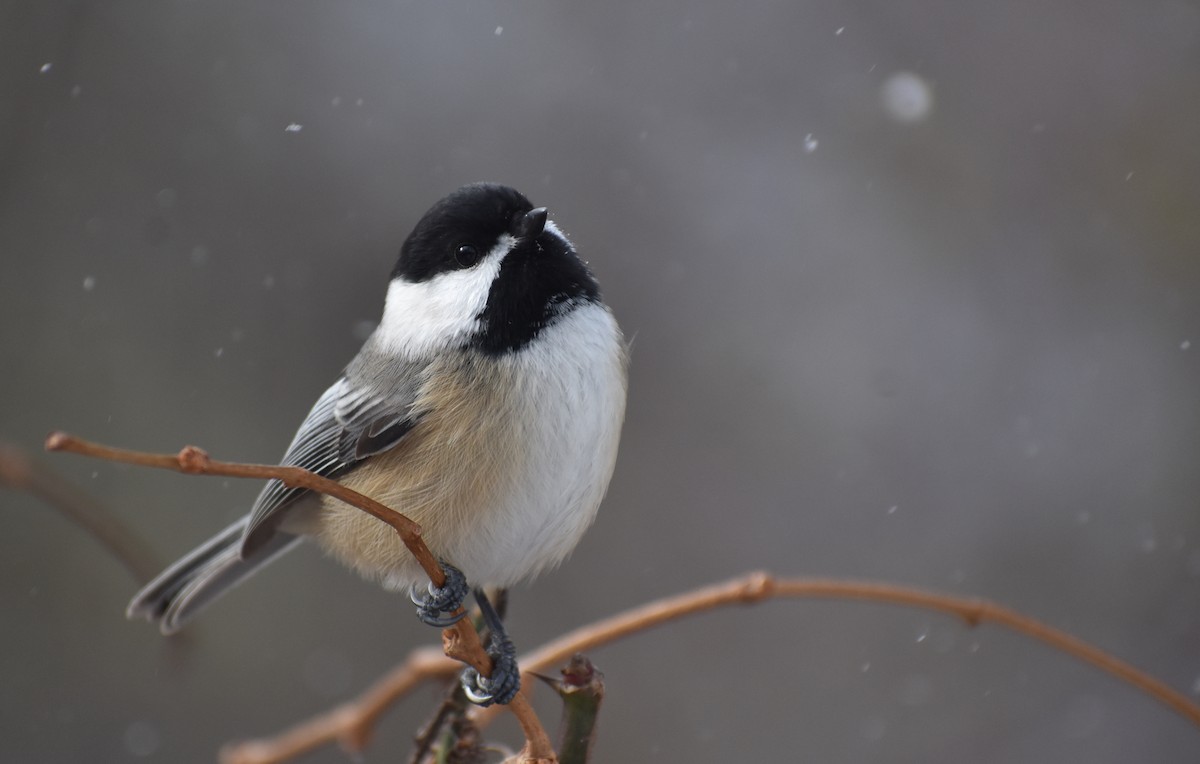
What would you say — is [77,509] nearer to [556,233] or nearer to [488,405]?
[488,405]

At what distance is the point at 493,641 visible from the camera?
1541 millimetres

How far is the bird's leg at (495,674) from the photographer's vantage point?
4.34 feet

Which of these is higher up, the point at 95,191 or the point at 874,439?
the point at 95,191

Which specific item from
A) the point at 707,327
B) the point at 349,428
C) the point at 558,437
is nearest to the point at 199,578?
the point at 349,428

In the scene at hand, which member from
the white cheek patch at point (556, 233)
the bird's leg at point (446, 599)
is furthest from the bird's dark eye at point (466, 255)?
the bird's leg at point (446, 599)

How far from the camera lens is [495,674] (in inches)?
53.4

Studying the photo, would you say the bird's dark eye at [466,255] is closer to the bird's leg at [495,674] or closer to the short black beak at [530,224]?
the short black beak at [530,224]

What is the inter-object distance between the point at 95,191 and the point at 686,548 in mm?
2221

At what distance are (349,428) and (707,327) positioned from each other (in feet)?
6.88

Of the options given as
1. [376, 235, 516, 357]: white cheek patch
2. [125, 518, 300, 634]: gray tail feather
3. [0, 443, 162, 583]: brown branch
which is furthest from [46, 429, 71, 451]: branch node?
[125, 518, 300, 634]: gray tail feather

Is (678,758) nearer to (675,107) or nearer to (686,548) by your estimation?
(686,548)

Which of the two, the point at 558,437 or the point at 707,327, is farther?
the point at 707,327

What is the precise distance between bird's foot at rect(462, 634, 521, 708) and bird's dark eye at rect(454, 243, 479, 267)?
571 millimetres

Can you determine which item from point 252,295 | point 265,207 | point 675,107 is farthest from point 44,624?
point 675,107
